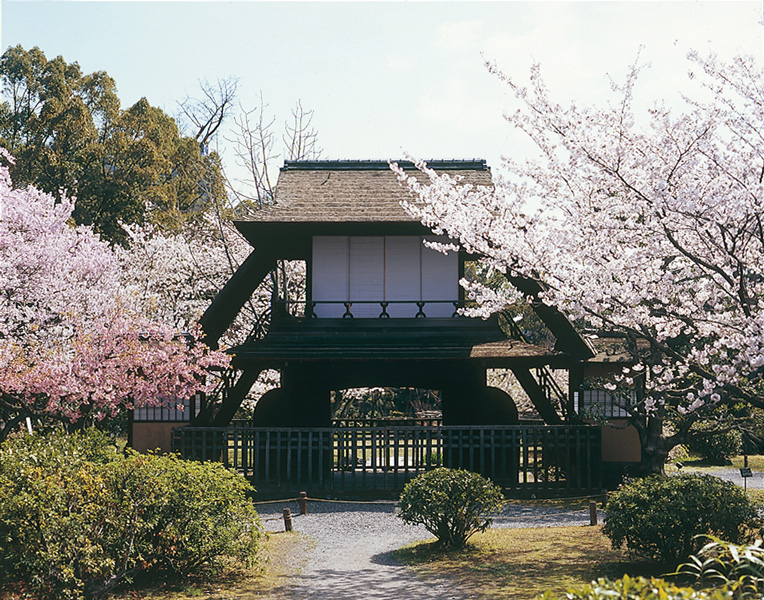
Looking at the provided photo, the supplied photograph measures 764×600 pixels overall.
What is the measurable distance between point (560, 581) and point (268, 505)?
27.6 ft

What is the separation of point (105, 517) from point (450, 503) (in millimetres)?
Result: 4855

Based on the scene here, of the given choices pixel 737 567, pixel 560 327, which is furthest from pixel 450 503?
pixel 560 327

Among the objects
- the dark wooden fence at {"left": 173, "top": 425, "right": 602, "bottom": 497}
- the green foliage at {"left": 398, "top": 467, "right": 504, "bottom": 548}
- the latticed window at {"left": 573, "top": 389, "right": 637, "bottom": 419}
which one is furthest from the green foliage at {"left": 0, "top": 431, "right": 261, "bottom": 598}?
the latticed window at {"left": 573, "top": 389, "right": 637, "bottom": 419}

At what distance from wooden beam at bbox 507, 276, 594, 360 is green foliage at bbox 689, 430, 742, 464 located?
28.7 feet

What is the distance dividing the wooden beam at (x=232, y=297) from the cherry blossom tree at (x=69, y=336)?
58 cm

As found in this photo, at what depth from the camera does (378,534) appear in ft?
43.5

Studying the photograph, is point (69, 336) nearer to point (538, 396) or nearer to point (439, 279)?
point (439, 279)

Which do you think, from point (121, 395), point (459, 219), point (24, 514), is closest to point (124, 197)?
point (121, 395)

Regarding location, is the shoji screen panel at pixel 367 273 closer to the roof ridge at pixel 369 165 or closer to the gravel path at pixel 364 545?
the roof ridge at pixel 369 165

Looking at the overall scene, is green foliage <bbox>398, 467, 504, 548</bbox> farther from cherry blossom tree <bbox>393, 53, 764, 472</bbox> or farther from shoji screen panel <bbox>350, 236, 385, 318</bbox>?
shoji screen panel <bbox>350, 236, 385, 318</bbox>

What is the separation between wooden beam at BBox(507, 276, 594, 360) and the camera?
17172 mm

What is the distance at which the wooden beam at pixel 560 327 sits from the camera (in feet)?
56.3

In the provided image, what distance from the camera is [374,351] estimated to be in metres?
17.4

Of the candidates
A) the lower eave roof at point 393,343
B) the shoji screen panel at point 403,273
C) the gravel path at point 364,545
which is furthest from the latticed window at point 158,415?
the shoji screen panel at point 403,273
